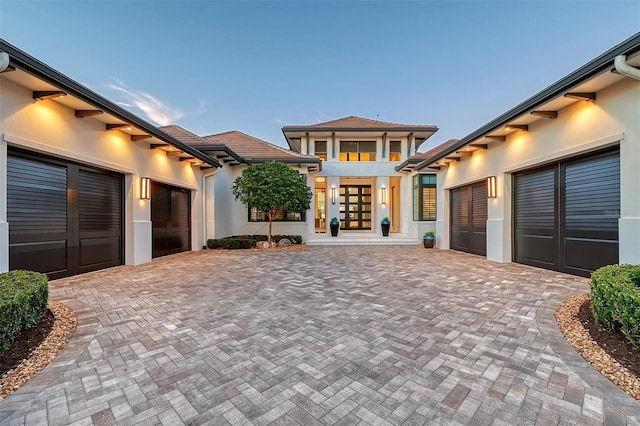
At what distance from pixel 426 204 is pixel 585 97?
8432 mm

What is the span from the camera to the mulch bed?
6.89 ft

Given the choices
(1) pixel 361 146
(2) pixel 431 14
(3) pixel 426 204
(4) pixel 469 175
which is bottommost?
(3) pixel 426 204

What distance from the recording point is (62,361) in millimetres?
2400

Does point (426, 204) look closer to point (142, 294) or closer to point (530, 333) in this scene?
point (530, 333)

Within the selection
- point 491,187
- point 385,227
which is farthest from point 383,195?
point 491,187

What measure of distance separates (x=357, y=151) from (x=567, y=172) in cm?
1117

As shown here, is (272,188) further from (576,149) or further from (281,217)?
(576,149)

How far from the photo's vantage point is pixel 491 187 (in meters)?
7.82

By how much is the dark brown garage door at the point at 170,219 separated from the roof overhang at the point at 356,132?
24.7ft

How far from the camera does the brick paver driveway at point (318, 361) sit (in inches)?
68.9

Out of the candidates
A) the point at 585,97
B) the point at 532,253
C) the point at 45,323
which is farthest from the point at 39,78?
the point at 532,253

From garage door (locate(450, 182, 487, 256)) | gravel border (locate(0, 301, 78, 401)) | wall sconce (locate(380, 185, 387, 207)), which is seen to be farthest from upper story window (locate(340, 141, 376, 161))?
gravel border (locate(0, 301, 78, 401))

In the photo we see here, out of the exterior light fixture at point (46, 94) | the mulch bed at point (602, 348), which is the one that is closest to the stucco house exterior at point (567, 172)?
the mulch bed at point (602, 348)

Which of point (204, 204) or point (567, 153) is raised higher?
point (567, 153)
